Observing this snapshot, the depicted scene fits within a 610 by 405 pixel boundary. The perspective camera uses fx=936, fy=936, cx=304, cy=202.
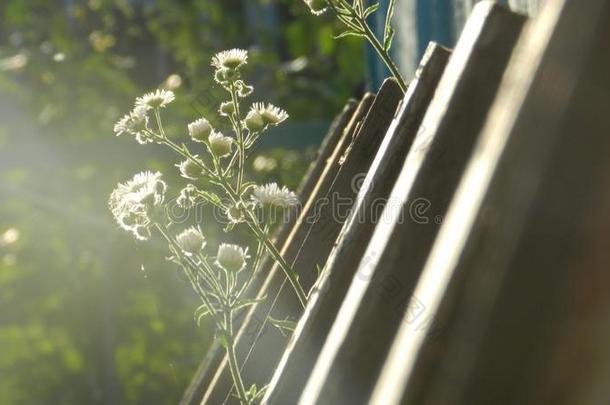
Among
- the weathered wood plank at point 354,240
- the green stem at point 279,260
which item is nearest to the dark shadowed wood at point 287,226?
the green stem at point 279,260

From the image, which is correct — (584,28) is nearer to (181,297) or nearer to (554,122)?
(554,122)

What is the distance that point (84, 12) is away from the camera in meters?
5.64

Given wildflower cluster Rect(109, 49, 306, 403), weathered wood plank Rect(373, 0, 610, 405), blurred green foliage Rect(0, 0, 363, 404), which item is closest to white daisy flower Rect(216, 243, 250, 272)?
wildflower cluster Rect(109, 49, 306, 403)

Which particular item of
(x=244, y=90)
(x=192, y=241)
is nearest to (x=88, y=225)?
(x=244, y=90)

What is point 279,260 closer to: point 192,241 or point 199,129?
point 192,241

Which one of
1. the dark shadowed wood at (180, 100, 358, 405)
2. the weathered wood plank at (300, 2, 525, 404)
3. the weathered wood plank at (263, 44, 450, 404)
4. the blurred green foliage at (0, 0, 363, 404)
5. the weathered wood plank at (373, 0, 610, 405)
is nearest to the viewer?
the weathered wood plank at (373, 0, 610, 405)

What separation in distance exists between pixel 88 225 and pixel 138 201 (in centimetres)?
380

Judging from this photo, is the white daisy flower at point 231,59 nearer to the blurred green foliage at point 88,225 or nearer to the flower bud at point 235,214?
the flower bud at point 235,214

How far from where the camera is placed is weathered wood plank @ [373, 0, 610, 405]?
64cm

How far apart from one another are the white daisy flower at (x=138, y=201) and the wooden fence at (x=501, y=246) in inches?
22.1

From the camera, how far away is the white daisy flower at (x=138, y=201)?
1.30 meters

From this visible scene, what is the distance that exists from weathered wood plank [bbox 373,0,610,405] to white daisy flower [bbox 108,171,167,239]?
69 cm

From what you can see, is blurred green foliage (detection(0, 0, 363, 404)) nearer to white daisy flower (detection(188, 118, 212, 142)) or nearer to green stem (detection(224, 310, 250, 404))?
white daisy flower (detection(188, 118, 212, 142))

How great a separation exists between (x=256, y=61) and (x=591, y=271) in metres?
4.79
